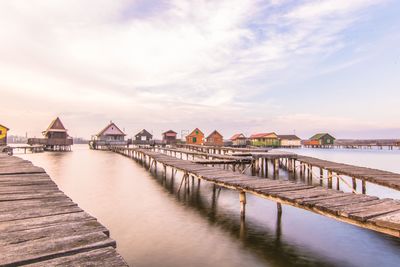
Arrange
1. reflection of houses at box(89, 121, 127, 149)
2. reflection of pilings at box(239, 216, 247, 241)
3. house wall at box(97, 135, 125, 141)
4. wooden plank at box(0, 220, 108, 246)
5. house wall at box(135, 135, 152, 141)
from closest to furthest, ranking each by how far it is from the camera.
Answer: wooden plank at box(0, 220, 108, 246) < reflection of pilings at box(239, 216, 247, 241) < reflection of houses at box(89, 121, 127, 149) < house wall at box(97, 135, 125, 141) < house wall at box(135, 135, 152, 141)

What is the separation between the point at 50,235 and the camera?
11.1 ft

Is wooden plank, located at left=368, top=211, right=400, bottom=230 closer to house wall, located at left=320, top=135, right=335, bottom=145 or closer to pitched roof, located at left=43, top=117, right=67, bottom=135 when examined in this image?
pitched roof, located at left=43, top=117, right=67, bottom=135

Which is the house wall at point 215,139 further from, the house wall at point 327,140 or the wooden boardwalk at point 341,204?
the wooden boardwalk at point 341,204

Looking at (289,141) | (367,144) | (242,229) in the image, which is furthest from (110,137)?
(367,144)

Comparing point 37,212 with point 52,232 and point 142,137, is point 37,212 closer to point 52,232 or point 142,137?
point 52,232

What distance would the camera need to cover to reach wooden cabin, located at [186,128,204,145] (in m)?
70.5

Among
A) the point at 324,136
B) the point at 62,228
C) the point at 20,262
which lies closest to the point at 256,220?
the point at 62,228

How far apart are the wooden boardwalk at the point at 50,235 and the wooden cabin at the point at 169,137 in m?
65.7

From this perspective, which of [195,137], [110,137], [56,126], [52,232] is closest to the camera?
[52,232]

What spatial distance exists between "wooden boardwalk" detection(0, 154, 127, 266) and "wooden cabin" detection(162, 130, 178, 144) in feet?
216

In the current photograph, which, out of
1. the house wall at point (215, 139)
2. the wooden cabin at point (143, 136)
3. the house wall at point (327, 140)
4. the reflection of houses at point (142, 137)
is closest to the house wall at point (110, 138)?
the reflection of houses at point (142, 137)

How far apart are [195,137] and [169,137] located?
783 centimetres

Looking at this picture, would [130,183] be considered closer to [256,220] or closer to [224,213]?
[224,213]

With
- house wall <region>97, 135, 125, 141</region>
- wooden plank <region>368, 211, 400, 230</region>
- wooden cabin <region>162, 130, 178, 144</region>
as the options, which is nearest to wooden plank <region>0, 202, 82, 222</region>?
wooden plank <region>368, 211, 400, 230</region>
